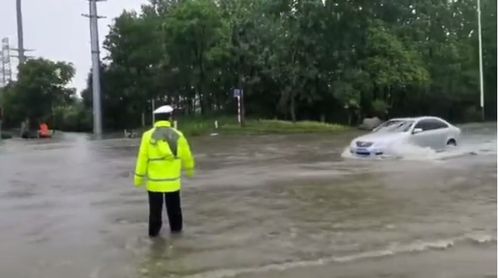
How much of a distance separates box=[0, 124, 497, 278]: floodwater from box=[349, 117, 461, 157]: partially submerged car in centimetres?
233

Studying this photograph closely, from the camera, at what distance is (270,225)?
9062 millimetres

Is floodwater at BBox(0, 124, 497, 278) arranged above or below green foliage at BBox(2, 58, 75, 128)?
below

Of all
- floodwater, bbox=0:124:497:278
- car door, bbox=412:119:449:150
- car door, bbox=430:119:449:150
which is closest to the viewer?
floodwater, bbox=0:124:497:278

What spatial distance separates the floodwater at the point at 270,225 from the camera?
269 inches

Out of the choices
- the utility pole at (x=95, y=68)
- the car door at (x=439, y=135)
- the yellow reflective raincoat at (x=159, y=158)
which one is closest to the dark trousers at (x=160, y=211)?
the yellow reflective raincoat at (x=159, y=158)

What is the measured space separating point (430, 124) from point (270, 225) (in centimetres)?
1338

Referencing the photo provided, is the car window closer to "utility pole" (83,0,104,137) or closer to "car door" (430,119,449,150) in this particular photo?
"car door" (430,119,449,150)

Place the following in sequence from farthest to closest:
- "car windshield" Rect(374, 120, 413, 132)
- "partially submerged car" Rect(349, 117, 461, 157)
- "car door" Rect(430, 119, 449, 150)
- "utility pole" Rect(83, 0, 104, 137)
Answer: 1. "utility pole" Rect(83, 0, 104, 137)
2. "car door" Rect(430, 119, 449, 150)
3. "car windshield" Rect(374, 120, 413, 132)
4. "partially submerged car" Rect(349, 117, 461, 157)

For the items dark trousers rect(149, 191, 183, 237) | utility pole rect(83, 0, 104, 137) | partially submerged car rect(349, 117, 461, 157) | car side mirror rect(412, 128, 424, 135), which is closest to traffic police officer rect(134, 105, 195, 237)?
dark trousers rect(149, 191, 183, 237)

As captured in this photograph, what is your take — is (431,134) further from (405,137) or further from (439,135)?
(405,137)

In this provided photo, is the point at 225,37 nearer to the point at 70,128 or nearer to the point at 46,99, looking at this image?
the point at 46,99

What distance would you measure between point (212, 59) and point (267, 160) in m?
30.0

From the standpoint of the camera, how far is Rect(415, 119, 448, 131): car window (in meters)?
20.9

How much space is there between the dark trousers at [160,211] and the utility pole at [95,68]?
41476 mm
